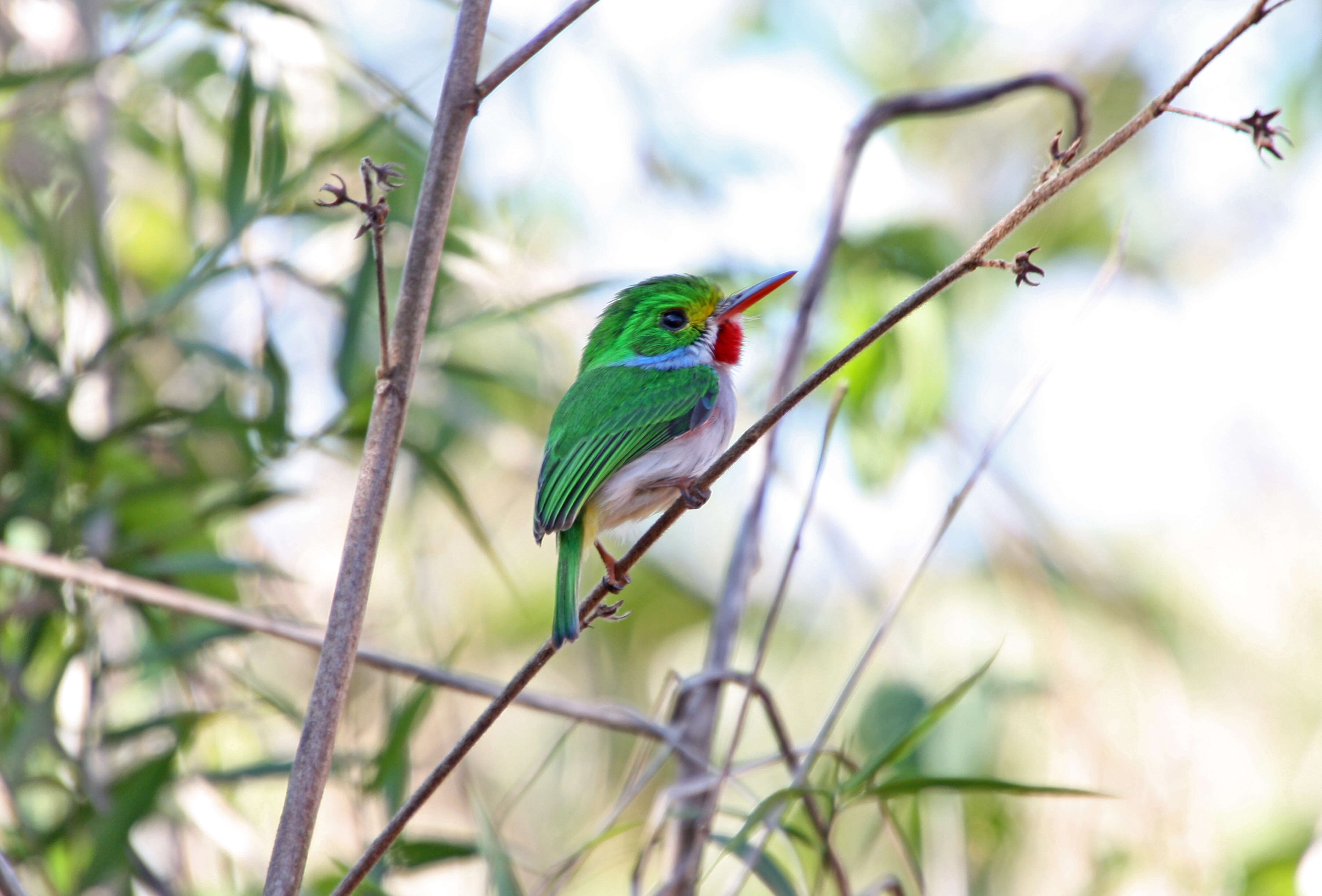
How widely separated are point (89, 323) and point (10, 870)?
2769mm

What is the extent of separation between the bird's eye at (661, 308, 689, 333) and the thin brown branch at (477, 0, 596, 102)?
182 centimetres

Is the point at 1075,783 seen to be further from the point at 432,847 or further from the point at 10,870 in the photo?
the point at 10,870

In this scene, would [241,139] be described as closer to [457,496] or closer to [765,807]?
[457,496]

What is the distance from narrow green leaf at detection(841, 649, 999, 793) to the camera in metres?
2.13

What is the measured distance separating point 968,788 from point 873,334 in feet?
3.53

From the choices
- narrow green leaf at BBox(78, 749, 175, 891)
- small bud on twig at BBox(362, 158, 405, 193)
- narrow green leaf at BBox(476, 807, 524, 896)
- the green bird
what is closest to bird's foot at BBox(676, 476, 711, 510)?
the green bird

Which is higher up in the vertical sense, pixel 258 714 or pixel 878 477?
pixel 878 477

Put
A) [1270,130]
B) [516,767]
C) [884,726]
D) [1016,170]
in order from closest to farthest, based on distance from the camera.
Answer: [1270,130] < [884,726] < [516,767] < [1016,170]

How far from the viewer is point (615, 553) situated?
4.23m

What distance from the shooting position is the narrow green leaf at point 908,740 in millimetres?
2133

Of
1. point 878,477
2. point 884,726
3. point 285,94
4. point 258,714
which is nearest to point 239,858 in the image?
point 258,714

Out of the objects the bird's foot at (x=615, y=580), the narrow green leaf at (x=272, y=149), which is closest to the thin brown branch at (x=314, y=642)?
the bird's foot at (x=615, y=580)

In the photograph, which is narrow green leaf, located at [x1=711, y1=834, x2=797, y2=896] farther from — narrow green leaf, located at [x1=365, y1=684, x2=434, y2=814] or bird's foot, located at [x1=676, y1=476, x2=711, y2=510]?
narrow green leaf, located at [x1=365, y1=684, x2=434, y2=814]

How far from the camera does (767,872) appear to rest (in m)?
2.40
